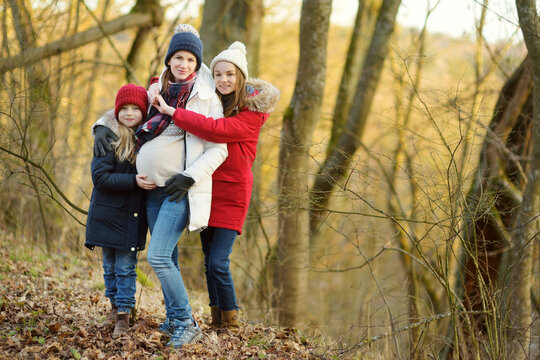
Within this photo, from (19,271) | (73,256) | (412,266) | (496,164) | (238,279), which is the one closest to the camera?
(19,271)

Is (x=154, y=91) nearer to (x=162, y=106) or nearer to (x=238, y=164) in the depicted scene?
(x=162, y=106)

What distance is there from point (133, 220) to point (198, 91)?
1.05m

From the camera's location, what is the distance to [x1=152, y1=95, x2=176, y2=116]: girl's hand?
12.6ft

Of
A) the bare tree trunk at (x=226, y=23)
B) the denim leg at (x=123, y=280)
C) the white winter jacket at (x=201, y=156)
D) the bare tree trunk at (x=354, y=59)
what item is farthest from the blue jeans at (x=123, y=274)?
the bare tree trunk at (x=354, y=59)

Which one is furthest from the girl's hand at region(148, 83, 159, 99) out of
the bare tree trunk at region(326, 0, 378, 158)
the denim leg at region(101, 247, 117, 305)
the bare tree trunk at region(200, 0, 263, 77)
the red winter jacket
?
the bare tree trunk at region(326, 0, 378, 158)

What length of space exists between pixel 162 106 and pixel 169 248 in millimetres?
990

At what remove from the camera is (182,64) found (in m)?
3.95

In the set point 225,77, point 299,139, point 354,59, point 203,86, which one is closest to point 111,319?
point 203,86

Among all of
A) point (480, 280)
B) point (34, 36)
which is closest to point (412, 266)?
point (480, 280)

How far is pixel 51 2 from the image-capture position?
791cm

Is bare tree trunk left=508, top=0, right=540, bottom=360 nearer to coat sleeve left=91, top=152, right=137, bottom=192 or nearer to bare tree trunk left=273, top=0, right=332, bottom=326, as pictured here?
bare tree trunk left=273, top=0, right=332, bottom=326

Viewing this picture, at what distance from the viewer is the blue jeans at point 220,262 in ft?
13.3

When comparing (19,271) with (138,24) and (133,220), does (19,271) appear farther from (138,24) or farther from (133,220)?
(138,24)

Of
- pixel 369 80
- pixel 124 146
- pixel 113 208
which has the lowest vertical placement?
pixel 113 208
